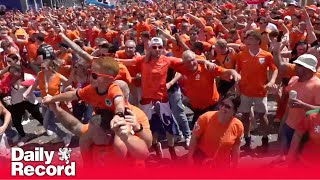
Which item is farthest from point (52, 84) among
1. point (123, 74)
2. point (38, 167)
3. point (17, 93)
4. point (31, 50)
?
point (31, 50)

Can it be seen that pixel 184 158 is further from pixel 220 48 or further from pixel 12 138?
pixel 12 138

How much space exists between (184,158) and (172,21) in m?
7.81

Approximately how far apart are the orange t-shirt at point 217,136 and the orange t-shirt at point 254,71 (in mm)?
1917

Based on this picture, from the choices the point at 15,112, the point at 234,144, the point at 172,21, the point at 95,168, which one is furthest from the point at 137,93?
the point at 172,21

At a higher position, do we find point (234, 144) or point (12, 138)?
point (234, 144)

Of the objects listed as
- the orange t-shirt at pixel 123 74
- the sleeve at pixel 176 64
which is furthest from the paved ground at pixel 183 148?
the sleeve at pixel 176 64

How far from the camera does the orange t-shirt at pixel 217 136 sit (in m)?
4.23

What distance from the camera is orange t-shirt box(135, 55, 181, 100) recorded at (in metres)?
5.87

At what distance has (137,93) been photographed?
23.1ft

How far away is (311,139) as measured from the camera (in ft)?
13.3

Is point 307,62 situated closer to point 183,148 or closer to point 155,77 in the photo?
point 155,77

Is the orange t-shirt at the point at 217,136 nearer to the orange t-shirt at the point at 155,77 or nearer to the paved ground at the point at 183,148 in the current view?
the paved ground at the point at 183,148

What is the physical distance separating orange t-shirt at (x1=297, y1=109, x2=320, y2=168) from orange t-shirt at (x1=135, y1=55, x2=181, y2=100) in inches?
86.1

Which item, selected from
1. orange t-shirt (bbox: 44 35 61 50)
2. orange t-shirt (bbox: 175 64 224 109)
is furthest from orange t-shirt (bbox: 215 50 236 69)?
orange t-shirt (bbox: 44 35 61 50)
